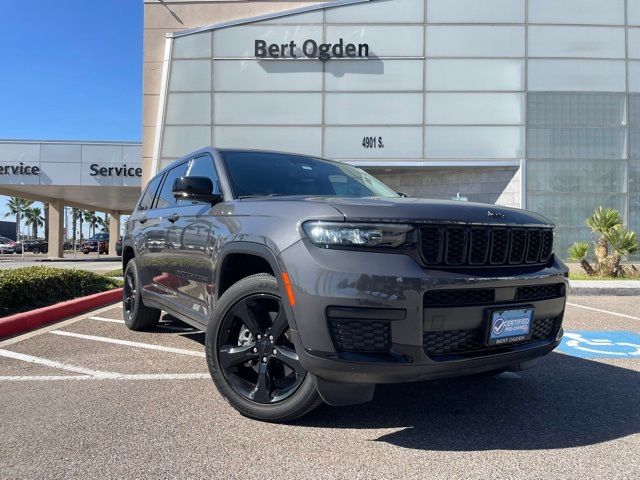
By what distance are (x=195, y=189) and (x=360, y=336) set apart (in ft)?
5.55

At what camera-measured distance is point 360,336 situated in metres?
2.52

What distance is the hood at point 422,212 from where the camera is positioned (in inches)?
104

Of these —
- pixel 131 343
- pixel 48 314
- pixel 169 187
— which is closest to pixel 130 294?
pixel 131 343

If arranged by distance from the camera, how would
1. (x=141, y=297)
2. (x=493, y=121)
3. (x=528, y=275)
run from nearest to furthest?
(x=528, y=275) < (x=141, y=297) < (x=493, y=121)

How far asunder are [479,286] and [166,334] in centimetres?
408

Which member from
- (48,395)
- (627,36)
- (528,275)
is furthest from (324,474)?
(627,36)

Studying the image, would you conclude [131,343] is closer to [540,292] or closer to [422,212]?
[422,212]

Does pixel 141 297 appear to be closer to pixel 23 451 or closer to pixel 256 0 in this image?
pixel 23 451

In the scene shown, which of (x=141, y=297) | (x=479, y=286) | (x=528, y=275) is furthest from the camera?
(x=141, y=297)

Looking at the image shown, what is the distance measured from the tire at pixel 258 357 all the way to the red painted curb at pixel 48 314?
12.1 ft

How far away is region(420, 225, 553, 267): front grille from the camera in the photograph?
2658 mm

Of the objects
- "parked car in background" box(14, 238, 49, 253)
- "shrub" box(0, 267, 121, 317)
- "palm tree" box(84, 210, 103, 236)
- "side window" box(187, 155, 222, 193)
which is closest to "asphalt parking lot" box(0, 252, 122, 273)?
"shrub" box(0, 267, 121, 317)

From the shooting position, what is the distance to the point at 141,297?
217 inches

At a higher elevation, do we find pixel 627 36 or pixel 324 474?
pixel 627 36
